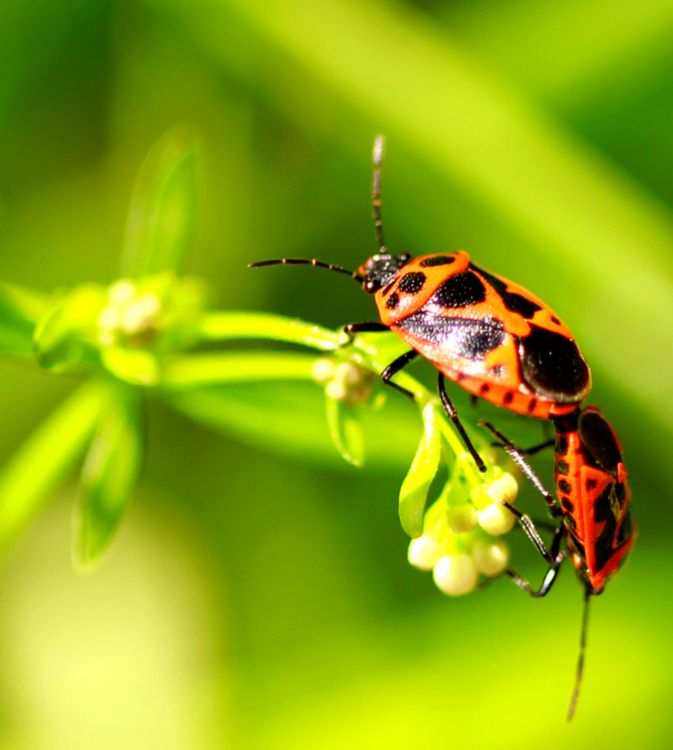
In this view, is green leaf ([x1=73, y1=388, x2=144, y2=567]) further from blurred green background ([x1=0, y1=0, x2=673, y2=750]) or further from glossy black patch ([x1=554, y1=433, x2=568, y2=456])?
glossy black patch ([x1=554, y1=433, x2=568, y2=456])

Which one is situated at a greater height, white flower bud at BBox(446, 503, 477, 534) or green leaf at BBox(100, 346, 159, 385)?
green leaf at BBox(100, 346, 159, 385)

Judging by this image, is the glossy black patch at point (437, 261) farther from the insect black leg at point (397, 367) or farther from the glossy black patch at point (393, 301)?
the insect black leg at point (397, 367)

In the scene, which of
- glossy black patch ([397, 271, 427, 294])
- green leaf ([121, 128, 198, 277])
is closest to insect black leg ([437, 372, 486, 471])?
glossy black patch ([397, 271, 427, 294])

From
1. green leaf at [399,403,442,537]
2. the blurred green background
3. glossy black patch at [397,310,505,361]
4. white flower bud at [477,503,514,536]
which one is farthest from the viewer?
the blurred green background

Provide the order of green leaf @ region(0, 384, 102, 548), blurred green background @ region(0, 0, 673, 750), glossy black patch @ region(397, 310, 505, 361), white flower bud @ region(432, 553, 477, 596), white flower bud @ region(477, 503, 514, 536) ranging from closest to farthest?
white flower bud @ region(477, 503, 514, 536), white flower bud @ region(432, 553, 477, 596), glossy black patch @ region(397, 310, 505, 361), green leaf @ region(0, 384, 102, 548), blurred green background @ region(0, 0, 673, 750)

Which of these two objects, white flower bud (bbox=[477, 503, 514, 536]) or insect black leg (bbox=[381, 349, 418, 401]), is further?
insect black leg (bbox=[381, 349, 418, 401])

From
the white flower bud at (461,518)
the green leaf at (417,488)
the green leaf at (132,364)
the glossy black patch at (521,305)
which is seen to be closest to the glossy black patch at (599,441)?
the glossy black patch at (521,305)
